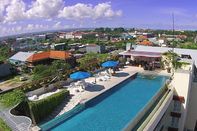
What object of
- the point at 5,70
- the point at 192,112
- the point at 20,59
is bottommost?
the point at 192,112

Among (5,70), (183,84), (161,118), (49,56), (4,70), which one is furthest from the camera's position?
(49,56)

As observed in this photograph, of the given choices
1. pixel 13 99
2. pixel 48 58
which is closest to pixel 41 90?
pixel 13 99

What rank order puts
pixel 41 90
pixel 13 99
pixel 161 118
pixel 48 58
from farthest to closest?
pixel 48 58, pixel 41 90, pixel 161 118, pixel 13 99

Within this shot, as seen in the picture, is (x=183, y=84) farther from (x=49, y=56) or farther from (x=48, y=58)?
(x=49, y=56)

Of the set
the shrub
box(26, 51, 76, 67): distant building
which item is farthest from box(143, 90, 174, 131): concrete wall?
box(26, 51, 76, 67): distant building

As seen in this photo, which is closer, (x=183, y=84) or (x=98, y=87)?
(x=183, y=84)

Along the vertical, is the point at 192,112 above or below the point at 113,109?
below

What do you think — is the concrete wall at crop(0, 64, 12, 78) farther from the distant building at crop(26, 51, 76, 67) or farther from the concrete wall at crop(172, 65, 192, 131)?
the concrete wall at crop(172, 65, 192, 131)
